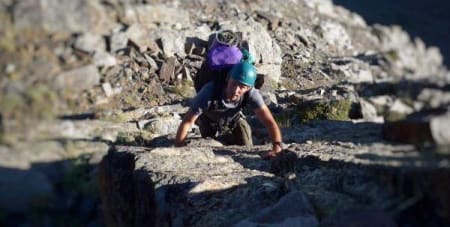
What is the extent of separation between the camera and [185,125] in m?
2.21

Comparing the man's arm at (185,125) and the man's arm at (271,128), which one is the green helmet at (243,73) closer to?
the man's arm at (271,128)

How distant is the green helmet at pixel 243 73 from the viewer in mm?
1913

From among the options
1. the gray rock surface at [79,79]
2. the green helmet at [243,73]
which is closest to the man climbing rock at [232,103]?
the green helmet at [243,73]

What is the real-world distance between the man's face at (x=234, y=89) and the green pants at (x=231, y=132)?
354 mm

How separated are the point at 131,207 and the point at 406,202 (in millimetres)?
1313

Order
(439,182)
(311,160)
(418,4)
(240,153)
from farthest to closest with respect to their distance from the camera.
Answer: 1. (418,4)
2. (240,153)
3. (311,160)
4. (439,182)

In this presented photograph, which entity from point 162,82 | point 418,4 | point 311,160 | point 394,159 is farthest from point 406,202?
point 162,82

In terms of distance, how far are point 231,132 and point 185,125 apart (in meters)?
0.36

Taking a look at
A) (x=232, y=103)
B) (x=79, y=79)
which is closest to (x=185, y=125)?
(x=232, y=103)

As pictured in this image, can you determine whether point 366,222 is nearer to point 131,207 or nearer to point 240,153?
point 240,153

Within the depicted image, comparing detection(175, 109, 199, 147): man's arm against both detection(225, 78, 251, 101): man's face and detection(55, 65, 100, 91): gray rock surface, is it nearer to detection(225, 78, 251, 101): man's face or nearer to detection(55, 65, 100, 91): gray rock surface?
detection(225, 78, 251, 101): man's face

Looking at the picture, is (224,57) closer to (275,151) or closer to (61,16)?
(275,151)

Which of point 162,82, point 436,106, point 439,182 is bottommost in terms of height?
point 439,182

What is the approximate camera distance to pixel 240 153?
224cm
